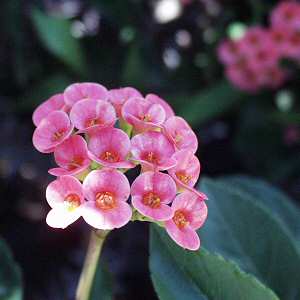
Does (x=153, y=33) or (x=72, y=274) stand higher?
(x=153, y=33)

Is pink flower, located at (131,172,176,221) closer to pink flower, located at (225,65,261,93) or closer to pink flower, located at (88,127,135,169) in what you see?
pink flower, located at (88,127,135,169)

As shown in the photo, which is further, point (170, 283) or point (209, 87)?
point (209, 87)

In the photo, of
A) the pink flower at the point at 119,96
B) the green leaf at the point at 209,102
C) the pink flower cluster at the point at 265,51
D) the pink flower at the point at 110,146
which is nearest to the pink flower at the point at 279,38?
the pink flower cluster at the point at 265,51

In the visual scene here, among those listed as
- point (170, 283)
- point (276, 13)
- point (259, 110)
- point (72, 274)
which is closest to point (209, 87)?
point (259, 110)

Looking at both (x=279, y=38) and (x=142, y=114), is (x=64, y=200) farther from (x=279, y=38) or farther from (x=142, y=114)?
(x=279, y=38)

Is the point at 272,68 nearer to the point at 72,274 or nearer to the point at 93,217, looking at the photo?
the point at 72,274

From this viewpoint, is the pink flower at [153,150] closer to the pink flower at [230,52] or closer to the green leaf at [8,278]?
the green leaf at [8,278]
